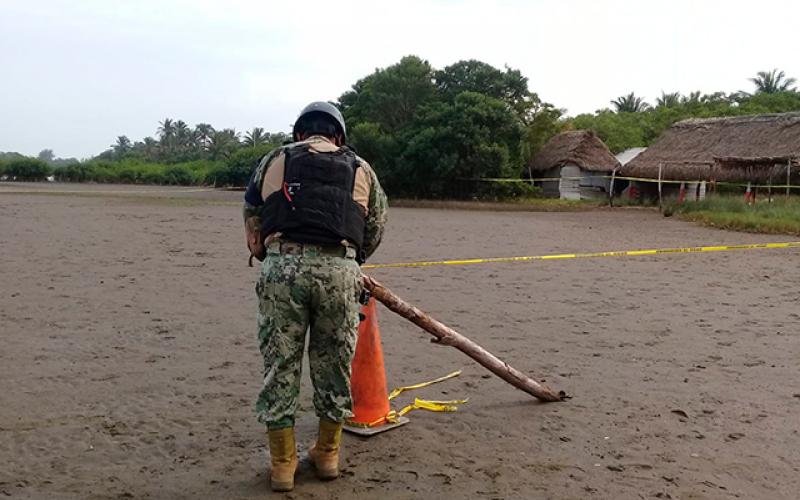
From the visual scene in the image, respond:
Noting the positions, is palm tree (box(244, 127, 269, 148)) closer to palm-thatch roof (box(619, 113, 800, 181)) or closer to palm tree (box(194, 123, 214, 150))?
palm tree (box(194, 123, 214, 150))

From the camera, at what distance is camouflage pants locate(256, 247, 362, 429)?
11.2ft

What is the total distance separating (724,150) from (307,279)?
31.2 m

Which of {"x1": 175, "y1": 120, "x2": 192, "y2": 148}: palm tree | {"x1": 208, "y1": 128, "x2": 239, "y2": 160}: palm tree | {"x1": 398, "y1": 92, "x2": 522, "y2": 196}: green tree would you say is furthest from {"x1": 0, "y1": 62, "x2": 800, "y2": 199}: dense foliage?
{"x1": 175, "y1": 120, "x2": 192, "y2": 148}: palm tree

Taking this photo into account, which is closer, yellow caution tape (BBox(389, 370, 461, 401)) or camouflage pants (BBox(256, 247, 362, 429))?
camouflage pants (BBox(256, 247, 362, 429))

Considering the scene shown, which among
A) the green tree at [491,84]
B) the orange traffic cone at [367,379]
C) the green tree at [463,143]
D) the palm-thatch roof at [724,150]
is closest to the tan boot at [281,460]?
the orange traffic cone at [367,379]

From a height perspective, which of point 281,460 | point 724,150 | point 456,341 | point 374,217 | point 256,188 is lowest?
point 281,460

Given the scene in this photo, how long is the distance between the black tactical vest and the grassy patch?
60.5 ft

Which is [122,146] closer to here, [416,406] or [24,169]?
[24,169]

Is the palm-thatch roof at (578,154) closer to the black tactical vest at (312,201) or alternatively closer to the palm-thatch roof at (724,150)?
the palm-thatch roof at (724,150)

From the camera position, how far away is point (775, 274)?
38.0 feet

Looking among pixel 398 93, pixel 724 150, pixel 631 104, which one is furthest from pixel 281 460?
pixel 631 104

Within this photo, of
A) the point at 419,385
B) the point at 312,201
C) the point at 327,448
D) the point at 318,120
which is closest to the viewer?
the point at 312,201

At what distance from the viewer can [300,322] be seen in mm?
3488

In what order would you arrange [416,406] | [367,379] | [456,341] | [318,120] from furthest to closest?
[416,406], [456,341], [367,379], [318,120]
